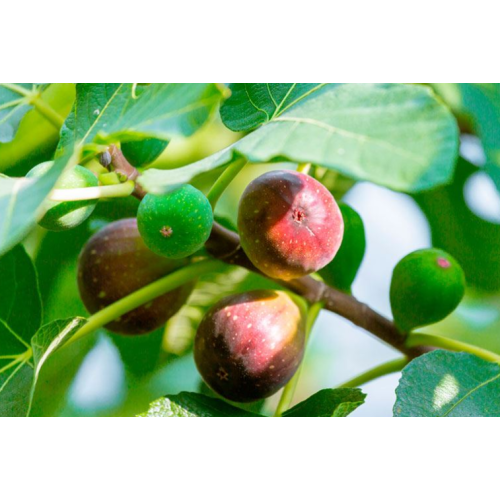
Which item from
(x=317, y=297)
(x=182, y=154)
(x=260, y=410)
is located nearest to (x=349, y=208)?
(x=317, y=297)

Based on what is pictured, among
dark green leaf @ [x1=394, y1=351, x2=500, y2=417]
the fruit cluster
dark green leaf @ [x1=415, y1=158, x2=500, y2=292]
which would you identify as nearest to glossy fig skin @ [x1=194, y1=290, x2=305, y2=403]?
the fruit cluster

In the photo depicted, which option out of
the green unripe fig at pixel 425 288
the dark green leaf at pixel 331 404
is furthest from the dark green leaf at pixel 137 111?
the green unripe fig at pixel 425 288

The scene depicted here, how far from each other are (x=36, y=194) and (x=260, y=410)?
853mm

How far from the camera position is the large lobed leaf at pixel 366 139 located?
70cm

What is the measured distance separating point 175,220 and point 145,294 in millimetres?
287

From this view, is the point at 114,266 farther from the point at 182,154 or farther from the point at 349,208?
the point at 182,154

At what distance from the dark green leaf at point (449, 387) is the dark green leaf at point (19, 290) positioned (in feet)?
2.34

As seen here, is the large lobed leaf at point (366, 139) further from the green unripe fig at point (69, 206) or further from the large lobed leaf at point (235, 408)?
the large lobed leaf at point (235, 408)

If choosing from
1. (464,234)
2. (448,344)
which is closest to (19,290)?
(448,344)

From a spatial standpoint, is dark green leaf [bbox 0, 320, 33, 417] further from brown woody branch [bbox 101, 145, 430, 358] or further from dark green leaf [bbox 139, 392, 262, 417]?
brown woody branch [bbox 101, 145, 430, 358]

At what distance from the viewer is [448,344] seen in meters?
1.28

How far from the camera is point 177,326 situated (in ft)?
5.56

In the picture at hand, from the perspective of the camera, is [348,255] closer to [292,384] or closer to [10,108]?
[292,384]

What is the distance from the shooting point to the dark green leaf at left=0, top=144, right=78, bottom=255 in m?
0.69
